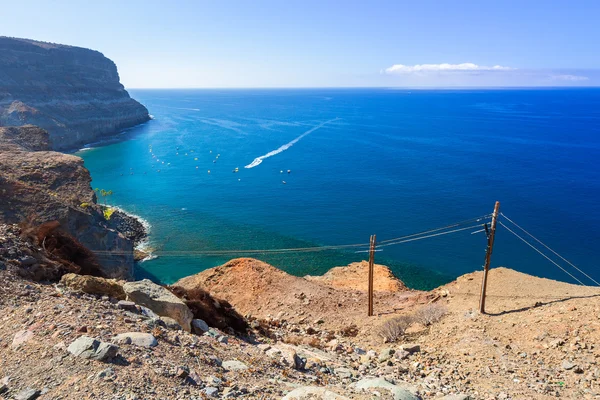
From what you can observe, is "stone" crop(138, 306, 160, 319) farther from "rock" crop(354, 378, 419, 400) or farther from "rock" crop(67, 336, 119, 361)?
"rock" crop(354, 378, 419, 400)

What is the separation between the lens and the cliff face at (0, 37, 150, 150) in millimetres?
96188

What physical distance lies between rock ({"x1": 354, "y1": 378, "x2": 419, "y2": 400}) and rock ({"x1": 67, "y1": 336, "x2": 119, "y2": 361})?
6.95 metres

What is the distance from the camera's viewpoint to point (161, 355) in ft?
34.6

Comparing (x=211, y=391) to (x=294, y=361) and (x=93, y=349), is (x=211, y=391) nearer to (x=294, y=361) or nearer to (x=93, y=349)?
(x=93, y=349)

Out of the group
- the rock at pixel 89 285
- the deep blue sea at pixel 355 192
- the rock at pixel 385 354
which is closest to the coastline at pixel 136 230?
the deep blue sea at pixel 355 192

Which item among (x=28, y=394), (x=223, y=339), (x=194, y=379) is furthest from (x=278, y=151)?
(x=28, y=394)

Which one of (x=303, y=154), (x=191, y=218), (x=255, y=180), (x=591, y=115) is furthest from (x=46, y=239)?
(x=591, y=115)

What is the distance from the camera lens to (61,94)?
112 m

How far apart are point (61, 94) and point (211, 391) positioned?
127 meters

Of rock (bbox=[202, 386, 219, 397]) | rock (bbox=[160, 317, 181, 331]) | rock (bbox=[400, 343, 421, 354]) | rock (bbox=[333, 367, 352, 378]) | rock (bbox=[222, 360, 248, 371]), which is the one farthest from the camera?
rock (bbox=[400, 343, 421, 354])

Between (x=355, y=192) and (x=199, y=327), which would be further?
(x=355, y=192)

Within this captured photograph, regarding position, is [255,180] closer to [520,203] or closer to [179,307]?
[520,203]

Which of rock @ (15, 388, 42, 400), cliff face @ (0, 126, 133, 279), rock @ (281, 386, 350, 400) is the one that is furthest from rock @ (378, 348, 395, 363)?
cliff face @ (0, 126, 133, 279)

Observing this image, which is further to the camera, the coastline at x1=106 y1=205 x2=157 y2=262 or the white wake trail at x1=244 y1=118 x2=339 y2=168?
the white wake trail at x1=244 y1=118 x2=339 y2=168
